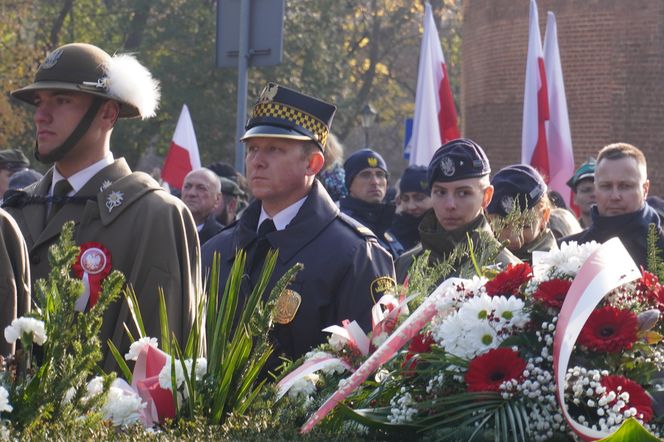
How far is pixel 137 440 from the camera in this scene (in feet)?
9.66

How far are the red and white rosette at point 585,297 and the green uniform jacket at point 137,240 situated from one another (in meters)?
1.82

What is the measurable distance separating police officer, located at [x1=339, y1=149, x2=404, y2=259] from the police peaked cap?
3597 mm

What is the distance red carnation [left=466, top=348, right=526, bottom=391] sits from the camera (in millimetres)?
3102

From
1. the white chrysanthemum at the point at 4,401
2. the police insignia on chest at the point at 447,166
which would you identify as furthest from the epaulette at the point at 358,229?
the white chrysanthemum at the point at 4,401

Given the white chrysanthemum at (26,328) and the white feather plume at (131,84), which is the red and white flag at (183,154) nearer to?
the white feather plume at (131,84)

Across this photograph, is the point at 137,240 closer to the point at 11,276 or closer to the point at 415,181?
the point at 11,276

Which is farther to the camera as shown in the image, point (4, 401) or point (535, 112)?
point (535, 112)

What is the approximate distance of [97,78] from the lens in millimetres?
4949

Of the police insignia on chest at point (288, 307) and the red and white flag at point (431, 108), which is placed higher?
the red and white flag at point (431, 108)

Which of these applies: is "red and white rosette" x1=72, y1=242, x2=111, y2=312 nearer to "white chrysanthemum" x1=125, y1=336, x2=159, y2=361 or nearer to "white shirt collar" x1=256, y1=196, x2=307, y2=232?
"white shirt collar" x1=256, y1=196, x2=307, y2=232

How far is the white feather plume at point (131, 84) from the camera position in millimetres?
4980

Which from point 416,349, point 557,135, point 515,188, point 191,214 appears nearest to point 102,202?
point 191,214

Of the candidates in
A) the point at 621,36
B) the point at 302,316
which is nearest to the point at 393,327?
the point at 302,316

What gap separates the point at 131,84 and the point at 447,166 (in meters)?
1.56
